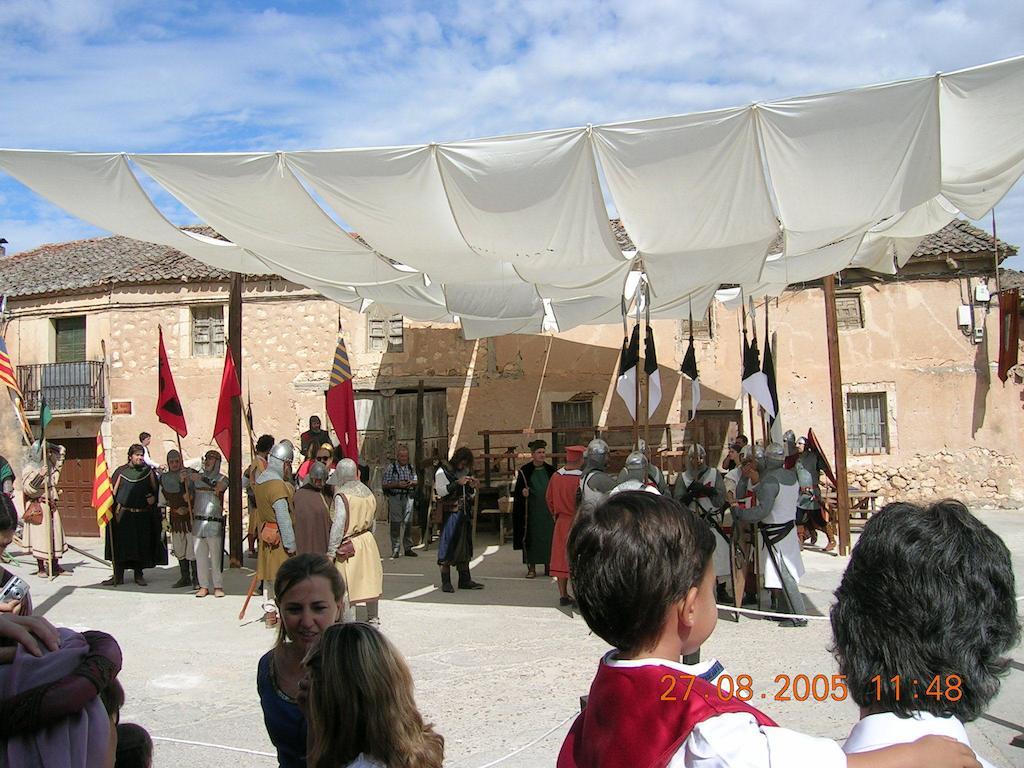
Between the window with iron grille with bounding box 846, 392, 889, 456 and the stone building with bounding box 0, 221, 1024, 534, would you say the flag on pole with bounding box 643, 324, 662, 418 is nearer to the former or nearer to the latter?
the stone building with bounding box 0, 221, 1024, 534

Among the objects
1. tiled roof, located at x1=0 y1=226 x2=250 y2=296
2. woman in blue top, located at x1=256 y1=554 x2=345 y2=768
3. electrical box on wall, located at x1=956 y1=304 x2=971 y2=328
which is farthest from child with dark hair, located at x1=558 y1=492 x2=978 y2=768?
tiled roof, located at x1=0 y1=226 x2=250 y2=296

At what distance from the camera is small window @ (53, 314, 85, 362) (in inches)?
754

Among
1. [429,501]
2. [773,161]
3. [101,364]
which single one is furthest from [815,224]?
[101,364]

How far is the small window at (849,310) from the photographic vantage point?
17.1 meters

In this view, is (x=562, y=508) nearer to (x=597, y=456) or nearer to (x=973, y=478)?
(x=597, y=456)

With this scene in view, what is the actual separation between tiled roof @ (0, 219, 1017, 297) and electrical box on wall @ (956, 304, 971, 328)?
106cm

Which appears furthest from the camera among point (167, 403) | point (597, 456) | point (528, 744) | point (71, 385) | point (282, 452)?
point (71, 385)

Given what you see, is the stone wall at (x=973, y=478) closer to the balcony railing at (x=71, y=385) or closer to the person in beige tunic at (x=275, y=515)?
the person in beige tunic at (x=275, y=515)

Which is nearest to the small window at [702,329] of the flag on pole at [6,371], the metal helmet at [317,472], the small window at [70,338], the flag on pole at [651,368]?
the flag on pole at [651,368]

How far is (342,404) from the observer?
12.0m

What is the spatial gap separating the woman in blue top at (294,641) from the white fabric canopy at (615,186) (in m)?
4.17

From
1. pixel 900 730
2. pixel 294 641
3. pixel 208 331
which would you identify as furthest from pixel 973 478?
pixel 900 730

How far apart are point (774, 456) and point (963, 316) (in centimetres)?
1022

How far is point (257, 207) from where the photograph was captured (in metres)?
7.66
